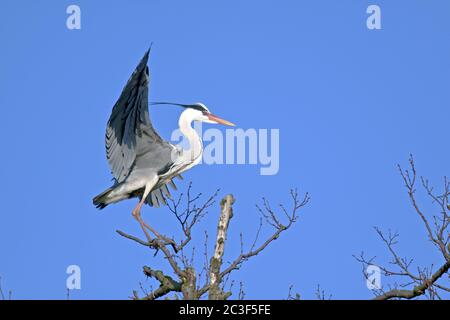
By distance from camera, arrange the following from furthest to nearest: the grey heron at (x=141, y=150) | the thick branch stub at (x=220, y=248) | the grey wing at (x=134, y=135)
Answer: the grey heron at (x=141, y=150)
the grey wing at (x=134, y=135)
the thick branch stub at (x=220, y=248)

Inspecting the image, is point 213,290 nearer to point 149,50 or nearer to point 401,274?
point 401,274

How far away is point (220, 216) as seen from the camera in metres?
9.91

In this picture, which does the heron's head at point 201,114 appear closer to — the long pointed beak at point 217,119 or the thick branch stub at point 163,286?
the long pointed beak at point 217,119

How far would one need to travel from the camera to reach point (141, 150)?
13242mm

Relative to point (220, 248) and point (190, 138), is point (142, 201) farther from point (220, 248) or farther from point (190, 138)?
point (220, 248)

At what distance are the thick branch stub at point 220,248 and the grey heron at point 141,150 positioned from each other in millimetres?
2855

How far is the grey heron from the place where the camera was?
40.9 feet

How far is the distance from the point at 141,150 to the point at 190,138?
809mm

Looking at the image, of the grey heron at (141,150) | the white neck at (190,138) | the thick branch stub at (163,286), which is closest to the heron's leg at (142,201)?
the grey heron at (141,150)

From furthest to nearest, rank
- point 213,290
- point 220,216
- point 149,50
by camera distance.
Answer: point 149,50 < point 220,216 < point 213,290

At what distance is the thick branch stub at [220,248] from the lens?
9242 millimetres

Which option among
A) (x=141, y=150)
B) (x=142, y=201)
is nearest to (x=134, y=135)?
(x=141, y=150)
